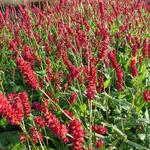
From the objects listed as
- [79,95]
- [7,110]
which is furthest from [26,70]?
[79,95]

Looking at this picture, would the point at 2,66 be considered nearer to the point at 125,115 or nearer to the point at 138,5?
the point at 125,115

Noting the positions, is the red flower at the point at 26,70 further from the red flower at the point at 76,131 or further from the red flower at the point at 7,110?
the red flower at the point at 76,131

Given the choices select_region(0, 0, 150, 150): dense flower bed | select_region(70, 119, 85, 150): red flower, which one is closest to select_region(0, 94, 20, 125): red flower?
select_region(0, 0, 150, 150): dense flower bed

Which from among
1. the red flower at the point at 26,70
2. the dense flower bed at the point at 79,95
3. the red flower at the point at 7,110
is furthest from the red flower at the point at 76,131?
the red flower at the point at 26,70

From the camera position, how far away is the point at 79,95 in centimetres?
331

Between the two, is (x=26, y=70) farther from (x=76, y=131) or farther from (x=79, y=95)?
(x=79, y=95)

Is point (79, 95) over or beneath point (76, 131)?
beneath

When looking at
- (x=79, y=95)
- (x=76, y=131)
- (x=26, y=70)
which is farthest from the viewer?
(x=79, y=95)

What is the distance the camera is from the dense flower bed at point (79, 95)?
2086 millimetres

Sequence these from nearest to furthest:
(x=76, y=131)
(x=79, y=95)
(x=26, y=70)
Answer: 1. (x=76, y=131)
2. (x=26, y=70)
3. (x=79, y=95)

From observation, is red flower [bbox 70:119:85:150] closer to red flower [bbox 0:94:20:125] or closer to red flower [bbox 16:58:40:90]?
red flower [bbox 0:94:20:125]

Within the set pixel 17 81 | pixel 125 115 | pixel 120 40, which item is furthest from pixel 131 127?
pixel 120 40

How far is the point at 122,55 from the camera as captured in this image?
4195 millimetres

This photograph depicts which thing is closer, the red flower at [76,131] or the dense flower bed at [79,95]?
the red flower at [76,131]
